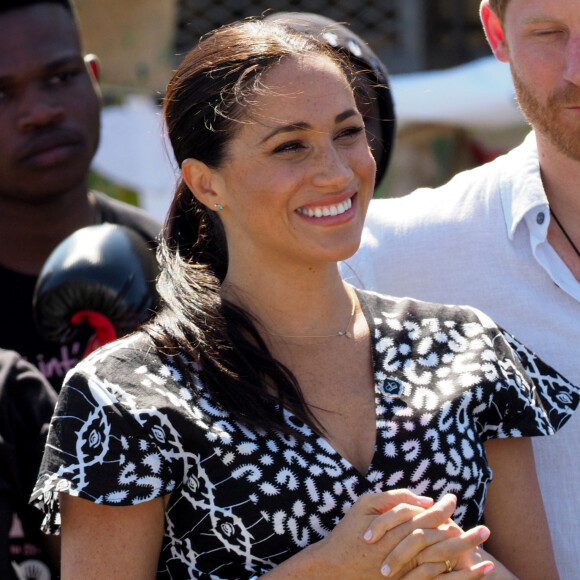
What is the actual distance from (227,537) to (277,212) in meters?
0.53

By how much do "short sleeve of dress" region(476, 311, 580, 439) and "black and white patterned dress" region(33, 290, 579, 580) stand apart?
55mm

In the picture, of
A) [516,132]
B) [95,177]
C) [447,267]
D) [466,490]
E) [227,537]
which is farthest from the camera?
[516,132]

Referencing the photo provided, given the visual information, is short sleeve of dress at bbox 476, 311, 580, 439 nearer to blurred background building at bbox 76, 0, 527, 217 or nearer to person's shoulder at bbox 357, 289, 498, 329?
person's shoulder at bbox 357, 289, 498, 329

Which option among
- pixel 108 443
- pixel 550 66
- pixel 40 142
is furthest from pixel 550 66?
pixel 40 142

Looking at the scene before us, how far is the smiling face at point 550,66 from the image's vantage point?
2291 mm

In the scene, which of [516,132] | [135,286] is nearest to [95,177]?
[516,132]

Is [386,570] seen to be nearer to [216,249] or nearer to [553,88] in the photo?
[216,249]

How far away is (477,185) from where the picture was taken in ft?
8.19

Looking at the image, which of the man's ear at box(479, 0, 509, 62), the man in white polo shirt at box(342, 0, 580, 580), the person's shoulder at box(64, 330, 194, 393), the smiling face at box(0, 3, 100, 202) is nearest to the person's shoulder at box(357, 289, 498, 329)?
the man in white polo shirt at box(342, 0, 580, 580)

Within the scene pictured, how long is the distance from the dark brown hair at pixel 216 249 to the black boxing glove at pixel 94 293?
0.28m

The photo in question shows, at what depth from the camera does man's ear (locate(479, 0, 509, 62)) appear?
2.46m

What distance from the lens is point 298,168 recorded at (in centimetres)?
192

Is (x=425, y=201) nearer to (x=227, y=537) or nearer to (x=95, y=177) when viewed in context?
(x=227, y=537)

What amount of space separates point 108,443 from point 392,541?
44cm
